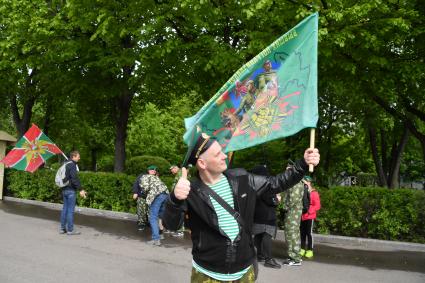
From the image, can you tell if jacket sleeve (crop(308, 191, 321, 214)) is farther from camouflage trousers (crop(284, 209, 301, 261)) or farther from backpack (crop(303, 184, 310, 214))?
camouflage trousers (crop(284, 209, 301, 261))

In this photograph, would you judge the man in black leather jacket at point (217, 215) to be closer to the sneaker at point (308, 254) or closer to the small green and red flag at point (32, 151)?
the sneaker at point (308, 254)

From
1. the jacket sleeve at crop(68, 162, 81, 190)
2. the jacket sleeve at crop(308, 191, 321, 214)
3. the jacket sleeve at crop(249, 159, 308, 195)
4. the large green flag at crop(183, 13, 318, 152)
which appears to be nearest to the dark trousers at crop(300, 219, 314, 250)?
the jacket sleeve at crop(308, 191, 321, 214)

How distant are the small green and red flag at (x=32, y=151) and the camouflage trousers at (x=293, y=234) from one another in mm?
9209

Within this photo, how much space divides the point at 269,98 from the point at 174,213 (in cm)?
139

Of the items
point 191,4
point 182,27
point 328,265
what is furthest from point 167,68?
point 328,265

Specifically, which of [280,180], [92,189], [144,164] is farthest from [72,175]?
[144,164]

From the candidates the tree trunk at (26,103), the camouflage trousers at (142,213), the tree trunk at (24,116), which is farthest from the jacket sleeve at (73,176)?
the tree trunk at (24,116)

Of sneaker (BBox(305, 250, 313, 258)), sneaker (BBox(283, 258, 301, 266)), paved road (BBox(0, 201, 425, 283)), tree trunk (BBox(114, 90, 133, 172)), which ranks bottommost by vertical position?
paved road (BBox(0, 201, 425, 283))

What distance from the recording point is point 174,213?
3.51 metres

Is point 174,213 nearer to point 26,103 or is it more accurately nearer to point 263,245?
point 263,245

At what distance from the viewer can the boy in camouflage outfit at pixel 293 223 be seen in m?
9.05

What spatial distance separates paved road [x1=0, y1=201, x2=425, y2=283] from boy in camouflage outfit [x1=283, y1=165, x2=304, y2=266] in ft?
0.97

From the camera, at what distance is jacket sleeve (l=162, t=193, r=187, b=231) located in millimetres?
3492

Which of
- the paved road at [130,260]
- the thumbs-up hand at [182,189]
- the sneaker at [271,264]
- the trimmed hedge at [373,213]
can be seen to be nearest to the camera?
the thumbs-up hand at [182,189]
